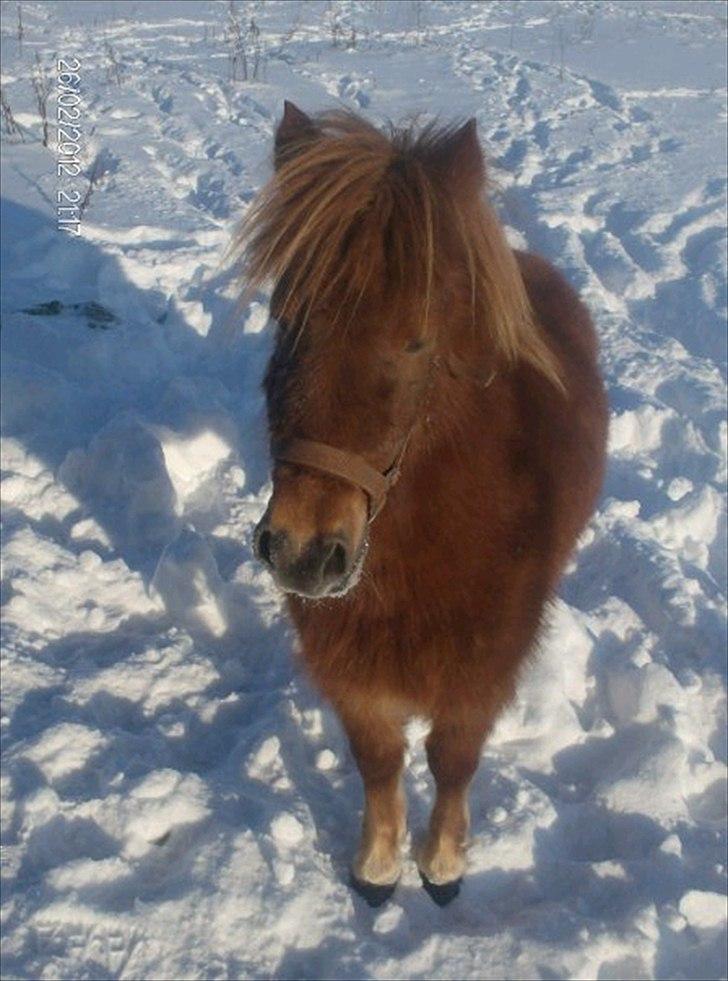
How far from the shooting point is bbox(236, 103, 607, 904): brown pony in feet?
5.65

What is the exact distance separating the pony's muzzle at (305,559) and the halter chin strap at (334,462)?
117 mm

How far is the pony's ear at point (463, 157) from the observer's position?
6.13ft

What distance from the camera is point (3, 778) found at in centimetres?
274

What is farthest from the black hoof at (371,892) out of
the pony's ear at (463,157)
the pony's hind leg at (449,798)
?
the pony's ear at (463,157)

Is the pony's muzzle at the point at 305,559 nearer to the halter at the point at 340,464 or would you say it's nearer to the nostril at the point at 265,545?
the nostril at the point at 265,545

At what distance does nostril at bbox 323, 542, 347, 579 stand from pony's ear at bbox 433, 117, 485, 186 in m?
0.83

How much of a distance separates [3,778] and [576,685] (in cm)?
201

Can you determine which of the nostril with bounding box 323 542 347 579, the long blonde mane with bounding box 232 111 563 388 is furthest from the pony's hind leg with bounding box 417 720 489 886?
the long blonde mane with bounding box 232 111 563 388

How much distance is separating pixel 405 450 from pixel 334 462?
0.25 meters

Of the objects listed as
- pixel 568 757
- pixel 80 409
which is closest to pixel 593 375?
pixel 568 757

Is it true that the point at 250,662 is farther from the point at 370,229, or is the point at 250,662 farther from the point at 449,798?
the point at 370,229

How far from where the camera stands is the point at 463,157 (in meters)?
1.87

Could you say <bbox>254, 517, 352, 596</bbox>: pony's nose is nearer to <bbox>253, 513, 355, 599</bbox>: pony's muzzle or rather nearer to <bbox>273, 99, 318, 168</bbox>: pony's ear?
<bbox>253, 513, 355, 599</bbox>: pony's muzzle

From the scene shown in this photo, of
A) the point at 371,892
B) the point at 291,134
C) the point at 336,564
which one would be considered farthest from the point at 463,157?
the point at 371,892
